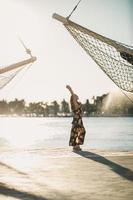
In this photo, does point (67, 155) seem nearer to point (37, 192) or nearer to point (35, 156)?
point (35, 156)

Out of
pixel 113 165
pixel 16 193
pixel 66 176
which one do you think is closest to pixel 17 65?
pixel 113 165

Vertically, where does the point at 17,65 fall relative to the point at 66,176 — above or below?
above

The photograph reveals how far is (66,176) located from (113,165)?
6.07ft

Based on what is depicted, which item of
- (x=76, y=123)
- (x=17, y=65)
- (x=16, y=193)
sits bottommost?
(x=16, y=193)

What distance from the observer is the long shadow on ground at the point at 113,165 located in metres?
8.57

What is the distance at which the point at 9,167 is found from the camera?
9664 mm

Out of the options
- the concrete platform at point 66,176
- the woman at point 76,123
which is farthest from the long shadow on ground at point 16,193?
the woman at point 76,123

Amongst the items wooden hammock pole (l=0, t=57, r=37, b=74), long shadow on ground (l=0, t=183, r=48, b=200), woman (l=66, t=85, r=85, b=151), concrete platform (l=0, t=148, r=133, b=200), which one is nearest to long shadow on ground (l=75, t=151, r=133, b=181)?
concrete platform (l=0, t=148, r=133, b=200)

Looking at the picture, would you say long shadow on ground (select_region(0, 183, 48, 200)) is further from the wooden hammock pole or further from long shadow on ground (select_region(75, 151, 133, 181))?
the wooden hammock pole

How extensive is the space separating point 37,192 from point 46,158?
472cm

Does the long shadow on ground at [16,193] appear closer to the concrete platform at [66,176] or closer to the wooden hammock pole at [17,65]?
the concrete platform at [66,176]

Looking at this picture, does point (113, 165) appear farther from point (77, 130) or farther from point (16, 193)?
point (77, 130)

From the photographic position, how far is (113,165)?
9.97m

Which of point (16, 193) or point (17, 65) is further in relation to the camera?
point (17, 65)
